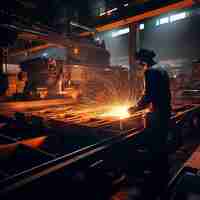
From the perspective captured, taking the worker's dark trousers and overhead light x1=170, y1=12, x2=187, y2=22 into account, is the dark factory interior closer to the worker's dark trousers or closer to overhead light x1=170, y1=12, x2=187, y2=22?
the worker's dark trousers

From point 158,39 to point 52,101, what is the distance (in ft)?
51.0

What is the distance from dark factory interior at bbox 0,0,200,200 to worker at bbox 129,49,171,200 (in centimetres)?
2

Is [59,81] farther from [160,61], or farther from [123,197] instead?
[160,61]

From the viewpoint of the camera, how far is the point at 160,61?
63.7ft

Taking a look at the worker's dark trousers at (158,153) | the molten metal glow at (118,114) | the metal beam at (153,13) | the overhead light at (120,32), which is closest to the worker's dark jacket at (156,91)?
the worker's dark trousers at (158,153)

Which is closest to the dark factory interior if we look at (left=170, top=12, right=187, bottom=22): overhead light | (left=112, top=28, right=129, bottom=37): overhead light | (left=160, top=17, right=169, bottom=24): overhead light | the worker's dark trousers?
the worker's dark trousers

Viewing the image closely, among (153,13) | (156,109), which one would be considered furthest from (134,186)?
(153,13)

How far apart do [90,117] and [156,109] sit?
166 centimetres

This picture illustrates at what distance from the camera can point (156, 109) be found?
3.42 metres

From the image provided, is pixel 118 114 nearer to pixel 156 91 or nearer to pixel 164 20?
pixel 156 91

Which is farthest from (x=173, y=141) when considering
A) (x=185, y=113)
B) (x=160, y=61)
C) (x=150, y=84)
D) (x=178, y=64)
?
(x=160, y=61)

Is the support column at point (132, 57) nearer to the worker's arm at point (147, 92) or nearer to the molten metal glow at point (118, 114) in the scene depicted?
the molten metal glow at point (118, 114)

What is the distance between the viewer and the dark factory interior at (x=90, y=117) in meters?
2.66

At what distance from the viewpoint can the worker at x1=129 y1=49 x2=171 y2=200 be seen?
3.36 m
